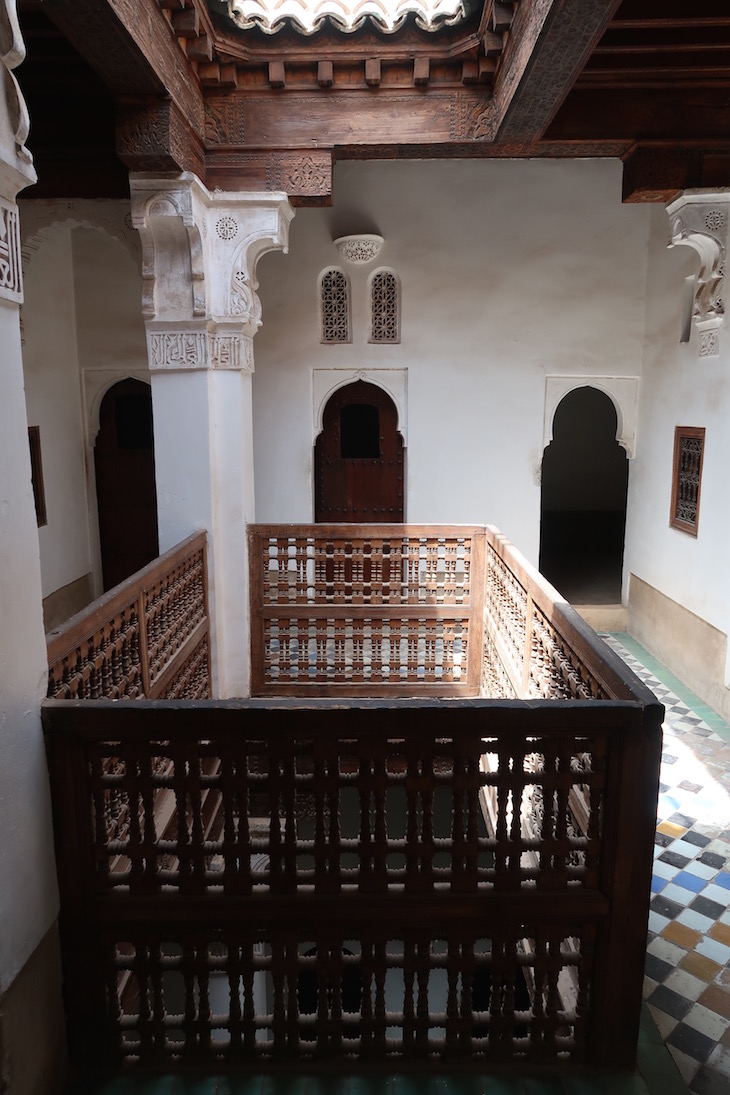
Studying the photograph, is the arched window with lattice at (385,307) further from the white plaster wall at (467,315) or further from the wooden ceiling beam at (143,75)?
the wooden ceiling beam at (143,75)

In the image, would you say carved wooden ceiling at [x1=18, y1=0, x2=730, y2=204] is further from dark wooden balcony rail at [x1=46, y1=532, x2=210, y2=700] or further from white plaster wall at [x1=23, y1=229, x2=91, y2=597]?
dark wooden balcony rail at [x1=46, y1=532, x2=210, y2=700]

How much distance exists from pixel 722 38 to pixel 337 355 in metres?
3.59

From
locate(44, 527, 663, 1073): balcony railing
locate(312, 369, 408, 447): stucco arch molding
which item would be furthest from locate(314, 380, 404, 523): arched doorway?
locate(44, 527, 663, 1073): balcony railing

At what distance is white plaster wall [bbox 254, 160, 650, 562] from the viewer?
20.5ft

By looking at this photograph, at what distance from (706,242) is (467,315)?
6.84 feet

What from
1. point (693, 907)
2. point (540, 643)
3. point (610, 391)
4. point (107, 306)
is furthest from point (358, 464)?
point (693, 907)

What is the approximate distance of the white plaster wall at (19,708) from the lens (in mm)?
1625

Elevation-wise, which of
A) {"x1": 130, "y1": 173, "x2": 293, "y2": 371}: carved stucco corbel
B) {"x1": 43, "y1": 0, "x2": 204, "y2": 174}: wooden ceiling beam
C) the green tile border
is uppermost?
{"x1": 43, "y1": 0, "x2": 204, "y2": 174}: wooden ceiling beam

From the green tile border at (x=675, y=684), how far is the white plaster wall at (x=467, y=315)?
1076mm

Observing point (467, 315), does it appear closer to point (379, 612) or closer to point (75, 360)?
point (379, 612)

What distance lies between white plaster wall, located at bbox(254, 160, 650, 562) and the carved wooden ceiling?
186 centimetres

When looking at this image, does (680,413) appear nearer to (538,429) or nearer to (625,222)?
(538,429)

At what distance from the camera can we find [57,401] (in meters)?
6.21

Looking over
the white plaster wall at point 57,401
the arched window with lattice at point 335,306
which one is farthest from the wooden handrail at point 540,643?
the white plaster wall at point 57,401
